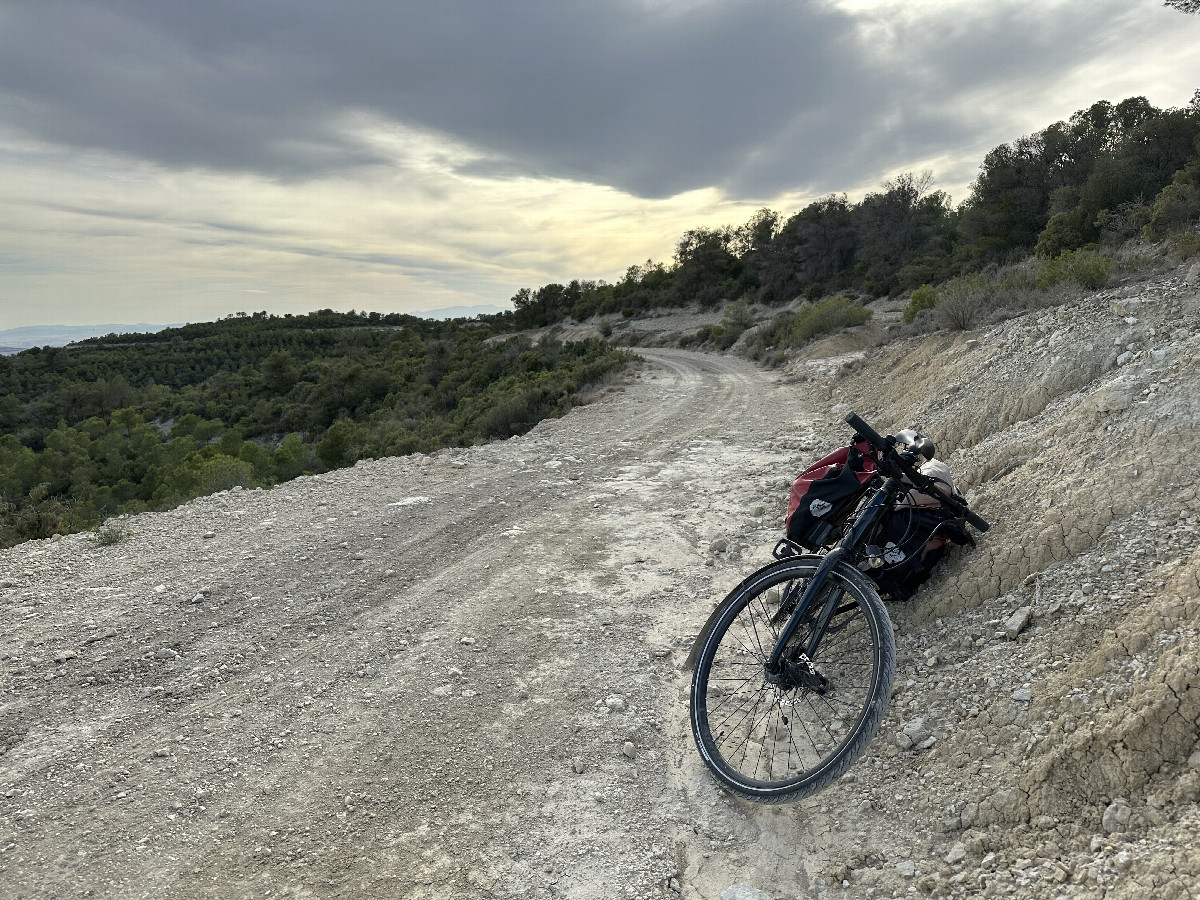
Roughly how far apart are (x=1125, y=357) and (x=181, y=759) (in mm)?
7335

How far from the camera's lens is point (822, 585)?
2.96m

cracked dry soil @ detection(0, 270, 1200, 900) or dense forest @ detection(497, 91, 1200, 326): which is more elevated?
dense forest @ detection(497, 91, 1200, 326)

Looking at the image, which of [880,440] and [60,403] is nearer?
[880,440]

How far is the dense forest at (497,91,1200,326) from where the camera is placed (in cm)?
2039

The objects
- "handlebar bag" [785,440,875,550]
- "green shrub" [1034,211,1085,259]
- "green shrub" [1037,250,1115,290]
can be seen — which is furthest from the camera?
"green shrub" [1034,211,1085,259]

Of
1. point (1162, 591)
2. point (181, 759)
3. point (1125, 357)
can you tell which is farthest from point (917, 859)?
point (1125, 357)

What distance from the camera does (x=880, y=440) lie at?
3.01 meters

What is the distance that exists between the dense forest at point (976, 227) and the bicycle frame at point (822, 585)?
9.60m

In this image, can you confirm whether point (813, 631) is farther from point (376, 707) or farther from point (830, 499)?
point (376, 707)

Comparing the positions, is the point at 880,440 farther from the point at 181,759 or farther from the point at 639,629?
the point at 181,759

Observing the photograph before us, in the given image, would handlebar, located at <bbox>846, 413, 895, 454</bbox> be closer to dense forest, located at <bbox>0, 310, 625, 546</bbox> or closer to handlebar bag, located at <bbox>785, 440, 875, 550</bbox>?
handlebar bag, located at <bbox>785, 440, 875, 550</bbox>

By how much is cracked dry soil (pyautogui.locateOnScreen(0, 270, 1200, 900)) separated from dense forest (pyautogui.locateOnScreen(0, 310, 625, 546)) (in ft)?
13.1

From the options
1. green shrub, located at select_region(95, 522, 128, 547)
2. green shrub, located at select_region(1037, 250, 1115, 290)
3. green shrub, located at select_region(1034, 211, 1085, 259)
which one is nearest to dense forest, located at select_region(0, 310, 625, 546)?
green shrub, located at select_region(95, 522, 128, 547)

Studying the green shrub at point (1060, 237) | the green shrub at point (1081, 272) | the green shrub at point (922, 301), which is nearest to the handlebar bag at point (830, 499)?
the green shrub at point (1081, 272)
